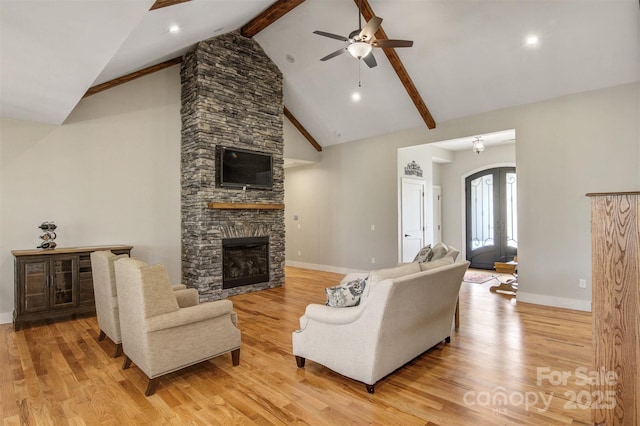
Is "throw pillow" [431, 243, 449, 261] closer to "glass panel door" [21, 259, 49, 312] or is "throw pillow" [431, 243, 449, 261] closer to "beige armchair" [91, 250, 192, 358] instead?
"beige armchair" [91, 250, 192, 358]

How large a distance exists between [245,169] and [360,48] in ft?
10.2

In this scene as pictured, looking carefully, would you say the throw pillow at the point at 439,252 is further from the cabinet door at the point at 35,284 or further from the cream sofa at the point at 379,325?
the cabinet door at the point at 35,284

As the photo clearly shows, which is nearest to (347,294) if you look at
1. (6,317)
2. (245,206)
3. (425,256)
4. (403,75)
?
(425,256)

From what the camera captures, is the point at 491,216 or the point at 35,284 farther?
the point at 491,216

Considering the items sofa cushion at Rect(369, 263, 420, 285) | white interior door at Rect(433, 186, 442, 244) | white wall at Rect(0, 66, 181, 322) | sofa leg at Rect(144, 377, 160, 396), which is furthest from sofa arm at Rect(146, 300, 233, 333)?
white interior door at Rect(433, 186, 442, 244)

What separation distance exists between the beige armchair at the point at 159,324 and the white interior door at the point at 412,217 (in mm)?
5328

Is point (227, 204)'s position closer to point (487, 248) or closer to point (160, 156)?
point (160, 156)

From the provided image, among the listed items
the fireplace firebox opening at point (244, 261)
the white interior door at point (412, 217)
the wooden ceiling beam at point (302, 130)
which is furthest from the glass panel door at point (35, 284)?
the white interior door at point (412, 217)

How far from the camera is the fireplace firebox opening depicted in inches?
239

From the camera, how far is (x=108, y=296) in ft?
11.3

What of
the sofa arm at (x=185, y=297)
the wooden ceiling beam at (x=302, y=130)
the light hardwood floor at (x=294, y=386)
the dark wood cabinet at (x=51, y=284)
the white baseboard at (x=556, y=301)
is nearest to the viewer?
the light hardwood floor at (x=294, y=386)

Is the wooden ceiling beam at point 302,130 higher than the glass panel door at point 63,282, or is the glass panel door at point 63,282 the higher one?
the wooden ceiling beam at point 302,130

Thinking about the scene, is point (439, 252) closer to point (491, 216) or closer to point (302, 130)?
point (302, 130)

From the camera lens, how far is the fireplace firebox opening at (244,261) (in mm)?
6066
